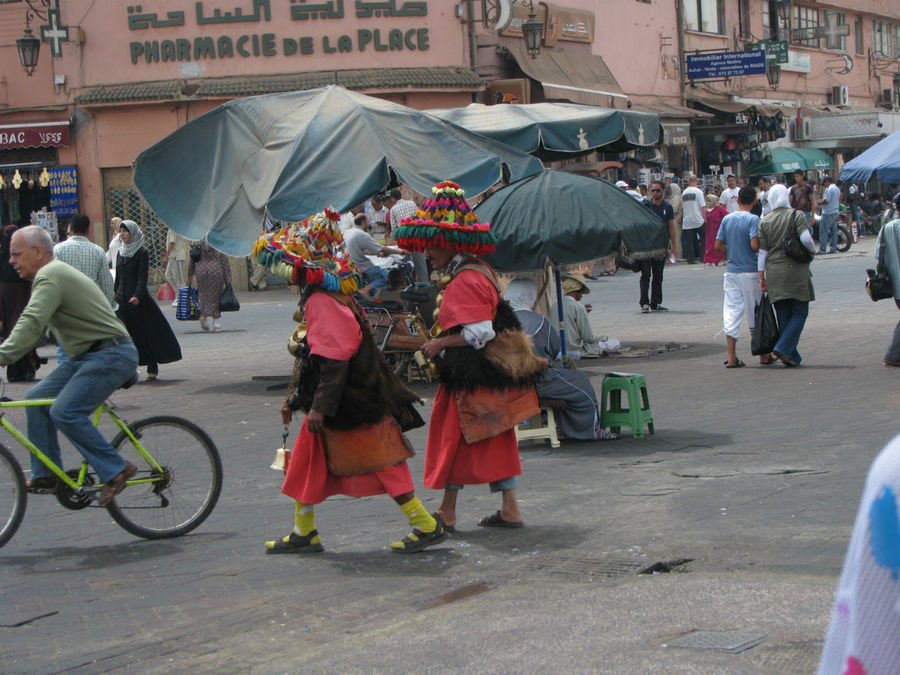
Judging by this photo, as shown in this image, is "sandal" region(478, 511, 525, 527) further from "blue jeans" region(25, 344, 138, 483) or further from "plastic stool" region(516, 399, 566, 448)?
"plastic stool" region(516, 399, 566, 448)

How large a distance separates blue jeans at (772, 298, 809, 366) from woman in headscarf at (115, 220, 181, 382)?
6162 mm

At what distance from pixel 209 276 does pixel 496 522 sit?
11.7 m

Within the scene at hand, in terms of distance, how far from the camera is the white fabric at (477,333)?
6438 mm

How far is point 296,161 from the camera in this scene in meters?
11.9

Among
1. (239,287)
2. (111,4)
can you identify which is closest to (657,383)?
(239,287)

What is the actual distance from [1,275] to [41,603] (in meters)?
10.3

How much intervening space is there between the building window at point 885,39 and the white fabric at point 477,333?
148ft

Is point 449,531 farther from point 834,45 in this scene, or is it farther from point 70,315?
point 834,45

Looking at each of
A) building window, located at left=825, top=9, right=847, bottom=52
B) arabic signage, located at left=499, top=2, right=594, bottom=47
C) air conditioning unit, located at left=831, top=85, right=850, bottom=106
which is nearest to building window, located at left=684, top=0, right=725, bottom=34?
building window, located at left=825, top=9, right=847, bottom=52

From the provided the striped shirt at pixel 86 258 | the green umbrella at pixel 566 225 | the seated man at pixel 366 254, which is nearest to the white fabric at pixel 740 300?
the green umbrella at pixel 566 225

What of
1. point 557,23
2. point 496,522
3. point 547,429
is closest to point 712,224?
point 557,23

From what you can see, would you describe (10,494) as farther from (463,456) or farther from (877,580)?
(877,580)

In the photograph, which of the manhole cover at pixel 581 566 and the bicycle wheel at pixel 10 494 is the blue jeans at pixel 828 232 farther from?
the bicycle wheel at pixel 10 494

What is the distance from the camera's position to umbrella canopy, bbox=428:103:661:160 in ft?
45.9
